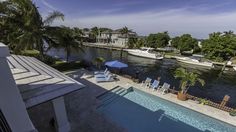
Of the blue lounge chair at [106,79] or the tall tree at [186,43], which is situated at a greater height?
the tall tree at [186,43]

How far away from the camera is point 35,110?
30.6 ft

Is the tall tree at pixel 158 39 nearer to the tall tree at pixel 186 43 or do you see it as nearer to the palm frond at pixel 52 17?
the tall tree at pixel 186 43

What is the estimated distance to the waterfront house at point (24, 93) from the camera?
3578 mm

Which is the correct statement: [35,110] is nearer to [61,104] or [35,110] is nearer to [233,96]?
[61,104]

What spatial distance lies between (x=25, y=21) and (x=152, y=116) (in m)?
13.9

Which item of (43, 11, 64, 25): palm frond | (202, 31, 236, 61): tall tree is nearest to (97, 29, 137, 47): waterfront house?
(202, 31, 236, 61): tall tree

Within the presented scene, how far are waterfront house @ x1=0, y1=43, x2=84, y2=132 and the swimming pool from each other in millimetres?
3775

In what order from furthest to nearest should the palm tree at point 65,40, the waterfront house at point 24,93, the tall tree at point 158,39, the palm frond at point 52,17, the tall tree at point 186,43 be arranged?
the tall tree at point 158,39, the tall tree at point 186,43, the palm tree at point 65,40, the palm frond at point 52,17, the waterfront house at point 24,93

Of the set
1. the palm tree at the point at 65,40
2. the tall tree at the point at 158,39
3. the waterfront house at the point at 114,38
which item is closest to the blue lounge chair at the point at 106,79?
the palm tree at the point at 65,40

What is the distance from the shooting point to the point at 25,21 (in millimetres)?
14898

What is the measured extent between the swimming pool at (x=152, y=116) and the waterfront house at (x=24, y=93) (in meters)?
3.78

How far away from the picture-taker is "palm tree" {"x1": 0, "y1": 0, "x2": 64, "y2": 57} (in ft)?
47.8

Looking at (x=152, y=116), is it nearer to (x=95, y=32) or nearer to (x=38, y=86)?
(x=38, y=86)

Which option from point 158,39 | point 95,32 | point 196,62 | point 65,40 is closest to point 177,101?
point 65,40
